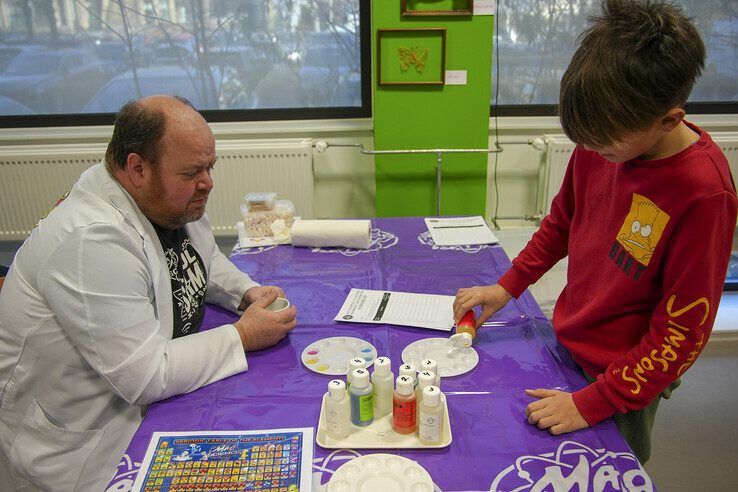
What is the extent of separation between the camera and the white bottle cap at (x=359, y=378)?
948 mm

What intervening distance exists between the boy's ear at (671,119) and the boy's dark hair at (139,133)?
90 centimetres

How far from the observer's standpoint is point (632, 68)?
798 mm

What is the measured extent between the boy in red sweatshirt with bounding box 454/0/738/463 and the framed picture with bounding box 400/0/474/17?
1.77 m

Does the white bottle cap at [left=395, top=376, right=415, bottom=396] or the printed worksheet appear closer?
the white bottle cap at [left=395, top=376, right=415, bottom=396]

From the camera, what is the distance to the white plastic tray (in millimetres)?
922

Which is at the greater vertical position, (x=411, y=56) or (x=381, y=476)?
(x=411, y=56)

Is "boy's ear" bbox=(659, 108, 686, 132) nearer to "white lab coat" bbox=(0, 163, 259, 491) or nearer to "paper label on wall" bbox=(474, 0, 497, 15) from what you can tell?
"white lab coat" bbox=(0, 163, 259, 491)

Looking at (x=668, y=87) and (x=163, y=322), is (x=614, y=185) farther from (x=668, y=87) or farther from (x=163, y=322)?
(x=163, y=322)

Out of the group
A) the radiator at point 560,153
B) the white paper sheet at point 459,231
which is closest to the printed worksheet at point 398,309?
the white paper sheet at point 459,231

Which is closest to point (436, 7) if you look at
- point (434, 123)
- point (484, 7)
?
point (484, 7)

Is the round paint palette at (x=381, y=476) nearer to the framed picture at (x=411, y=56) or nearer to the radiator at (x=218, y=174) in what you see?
the framed picture at (x=411, y=56)

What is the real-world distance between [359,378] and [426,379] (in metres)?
0.11

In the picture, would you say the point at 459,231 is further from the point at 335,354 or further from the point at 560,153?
the point at 560,153

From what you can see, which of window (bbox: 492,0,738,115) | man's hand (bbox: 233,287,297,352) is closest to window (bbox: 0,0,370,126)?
window (bbox: 492,0,738,115)
